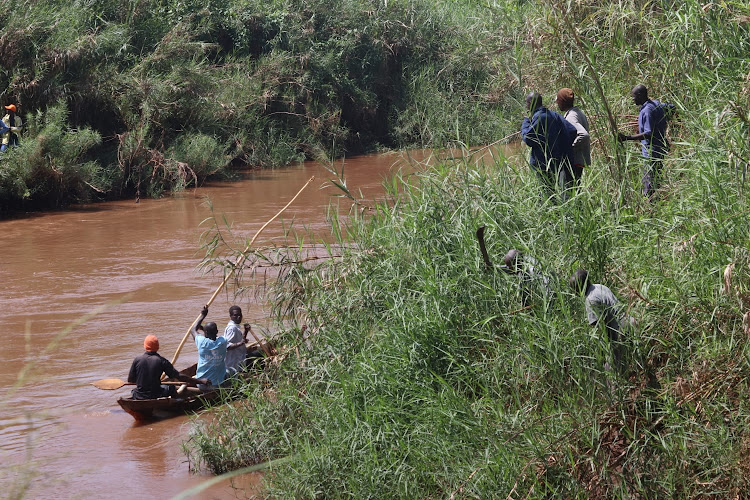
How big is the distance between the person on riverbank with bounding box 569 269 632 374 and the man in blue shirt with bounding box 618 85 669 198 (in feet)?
6.86

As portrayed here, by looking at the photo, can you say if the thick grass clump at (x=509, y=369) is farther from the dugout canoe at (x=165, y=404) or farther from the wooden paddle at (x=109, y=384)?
the wooden paddle at (x=109, y=384)

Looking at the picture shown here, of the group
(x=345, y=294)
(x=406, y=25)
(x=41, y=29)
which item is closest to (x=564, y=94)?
(x=345, y=294)

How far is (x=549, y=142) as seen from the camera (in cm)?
695

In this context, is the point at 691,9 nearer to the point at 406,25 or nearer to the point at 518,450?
the point at 518,450

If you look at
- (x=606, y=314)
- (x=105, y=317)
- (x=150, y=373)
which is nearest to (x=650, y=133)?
(x=606, y=314)

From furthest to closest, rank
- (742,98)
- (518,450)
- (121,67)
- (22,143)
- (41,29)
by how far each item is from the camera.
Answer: (121,67)
(41,29)
(22,143)
(742,98)
(518,450)

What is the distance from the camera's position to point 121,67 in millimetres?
19953

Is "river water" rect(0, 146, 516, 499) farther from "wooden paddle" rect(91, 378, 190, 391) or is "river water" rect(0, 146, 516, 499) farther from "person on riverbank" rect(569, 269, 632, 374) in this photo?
"person on riverbank" rect(569, 269, 632, 374)

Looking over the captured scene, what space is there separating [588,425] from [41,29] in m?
16.1

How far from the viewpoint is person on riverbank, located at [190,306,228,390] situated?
26.9ft

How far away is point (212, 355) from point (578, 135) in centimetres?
383

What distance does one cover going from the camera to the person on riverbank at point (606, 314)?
207 inches

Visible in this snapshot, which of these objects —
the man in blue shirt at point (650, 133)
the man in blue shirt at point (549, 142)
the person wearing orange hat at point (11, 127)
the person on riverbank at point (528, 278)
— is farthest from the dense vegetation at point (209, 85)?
the person on riverbank at point (528, 278)

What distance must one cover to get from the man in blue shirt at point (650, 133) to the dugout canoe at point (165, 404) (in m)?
4.16
